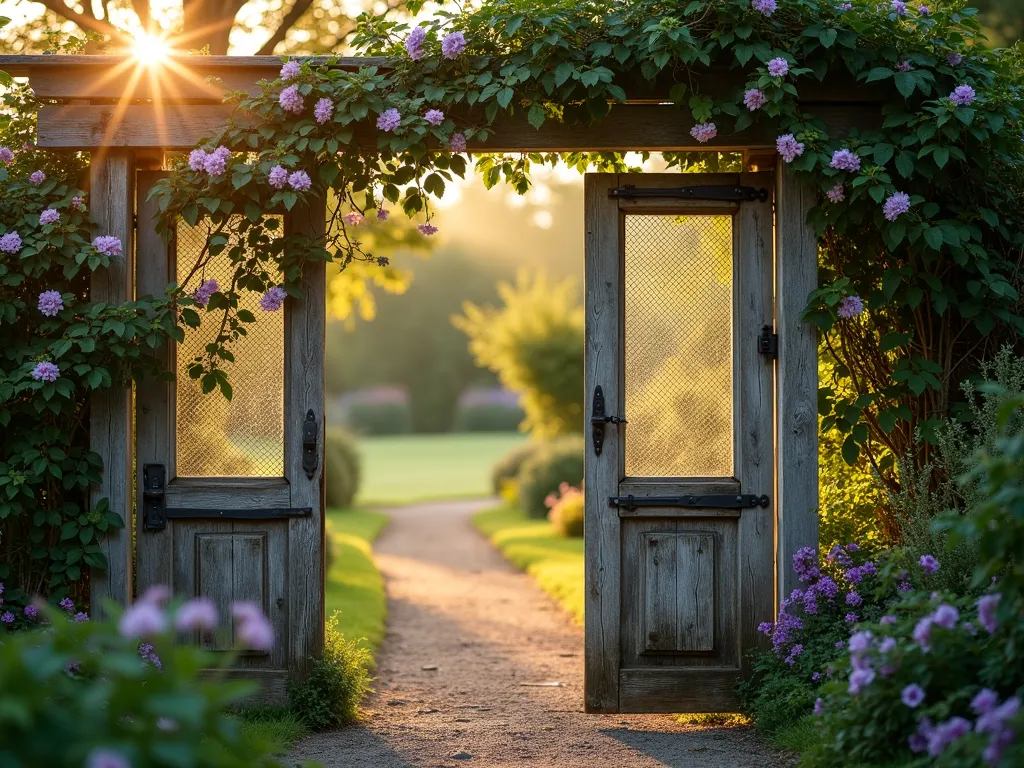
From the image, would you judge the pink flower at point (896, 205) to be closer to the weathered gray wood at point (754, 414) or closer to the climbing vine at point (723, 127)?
the climbing vine at point (723, 127)

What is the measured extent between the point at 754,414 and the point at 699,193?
3.62 ft

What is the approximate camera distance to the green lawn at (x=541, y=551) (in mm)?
9297

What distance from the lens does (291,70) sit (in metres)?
4.59

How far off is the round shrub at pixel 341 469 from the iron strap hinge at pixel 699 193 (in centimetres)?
1234

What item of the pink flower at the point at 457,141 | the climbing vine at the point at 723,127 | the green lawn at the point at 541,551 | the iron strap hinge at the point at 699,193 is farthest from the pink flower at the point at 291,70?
the green lawn at the point at 541,551

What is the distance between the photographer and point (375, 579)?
32.8ft

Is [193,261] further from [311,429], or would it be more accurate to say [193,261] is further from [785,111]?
[785,111]

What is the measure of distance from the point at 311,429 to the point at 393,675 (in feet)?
7.36

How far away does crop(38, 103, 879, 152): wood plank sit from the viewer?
4.78 metres

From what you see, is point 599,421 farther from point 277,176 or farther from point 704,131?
point 277,176

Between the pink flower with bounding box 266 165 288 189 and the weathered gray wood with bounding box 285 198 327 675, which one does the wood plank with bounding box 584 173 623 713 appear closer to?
the weathered gray wood with bounding box 285 198 327 675

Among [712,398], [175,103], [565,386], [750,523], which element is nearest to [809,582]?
[750,523]

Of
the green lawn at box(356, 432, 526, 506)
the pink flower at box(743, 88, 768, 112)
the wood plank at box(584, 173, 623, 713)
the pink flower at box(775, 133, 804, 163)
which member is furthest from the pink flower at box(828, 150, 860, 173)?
the green lawn at box(356, 432, 526, 506)

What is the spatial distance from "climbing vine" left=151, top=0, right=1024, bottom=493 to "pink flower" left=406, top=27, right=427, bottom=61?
0.01 metres
